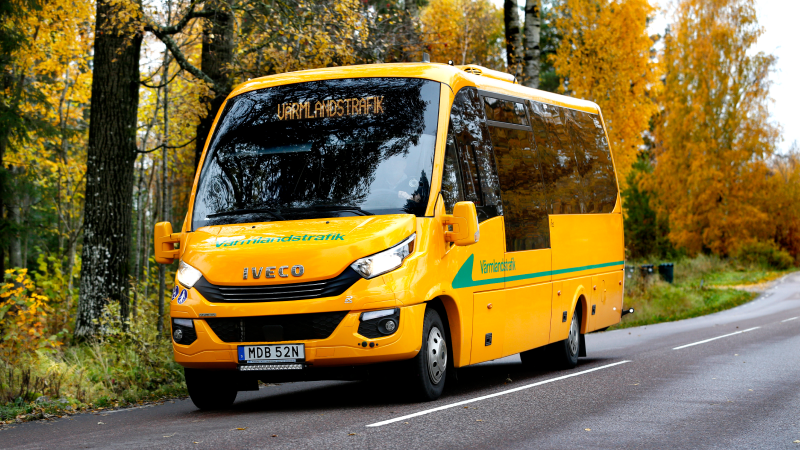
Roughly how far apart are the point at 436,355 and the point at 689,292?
26745 millimetres

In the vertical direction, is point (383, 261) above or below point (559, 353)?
above

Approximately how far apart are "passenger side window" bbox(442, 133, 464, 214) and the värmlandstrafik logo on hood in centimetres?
135

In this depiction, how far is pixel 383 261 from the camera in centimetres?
847

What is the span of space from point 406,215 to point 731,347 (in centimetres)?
917

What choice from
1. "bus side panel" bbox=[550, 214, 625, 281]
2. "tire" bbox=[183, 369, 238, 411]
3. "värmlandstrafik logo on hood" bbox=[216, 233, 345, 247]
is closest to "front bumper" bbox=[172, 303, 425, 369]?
"tire" bbox=[183, 369, 238, 411]

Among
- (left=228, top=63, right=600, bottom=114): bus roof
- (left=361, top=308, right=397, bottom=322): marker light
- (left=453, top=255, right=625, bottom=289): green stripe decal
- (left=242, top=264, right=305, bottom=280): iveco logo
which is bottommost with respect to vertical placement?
(left=361, top=308, right=397, bottom=322): marker light

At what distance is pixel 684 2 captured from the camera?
51844mm

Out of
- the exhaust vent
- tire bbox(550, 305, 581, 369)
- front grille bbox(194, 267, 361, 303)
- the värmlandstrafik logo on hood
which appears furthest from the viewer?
tire bbox(550, 305, 581, 369)

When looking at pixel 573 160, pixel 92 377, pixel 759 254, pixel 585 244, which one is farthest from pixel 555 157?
pixel 759 254

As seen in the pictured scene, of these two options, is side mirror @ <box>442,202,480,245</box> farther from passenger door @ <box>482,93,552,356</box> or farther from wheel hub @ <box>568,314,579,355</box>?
wheel hub @ <box>568,314,579,355</box>

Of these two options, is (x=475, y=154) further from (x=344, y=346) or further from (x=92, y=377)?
(x=92, y=377)

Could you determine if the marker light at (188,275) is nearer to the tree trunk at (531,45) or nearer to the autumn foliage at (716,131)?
the tree trunk at (531,45)

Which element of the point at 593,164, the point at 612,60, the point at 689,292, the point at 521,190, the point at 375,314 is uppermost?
the point at 612,60

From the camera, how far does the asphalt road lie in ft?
23.3
